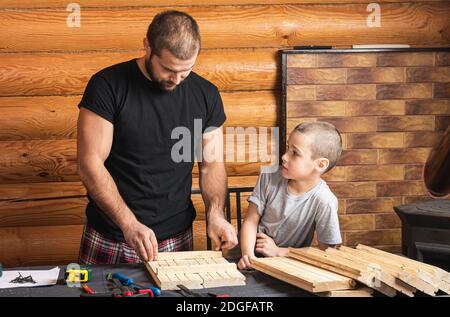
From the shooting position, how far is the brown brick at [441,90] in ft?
15.4

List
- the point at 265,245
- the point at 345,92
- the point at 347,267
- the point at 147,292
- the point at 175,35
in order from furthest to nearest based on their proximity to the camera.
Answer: the point at 345,92 < the point at 265,245 < the point at 175,35 < the point at 347,267 < the point at 147,292

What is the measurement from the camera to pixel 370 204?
15.6ft

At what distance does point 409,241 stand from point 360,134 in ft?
3.08

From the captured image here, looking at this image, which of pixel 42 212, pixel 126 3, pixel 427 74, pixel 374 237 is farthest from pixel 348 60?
pixel 42 212

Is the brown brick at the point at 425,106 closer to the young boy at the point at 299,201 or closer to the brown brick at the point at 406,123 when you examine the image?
the brown brick at the point at 406,123

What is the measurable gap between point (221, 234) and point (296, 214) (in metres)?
0.38

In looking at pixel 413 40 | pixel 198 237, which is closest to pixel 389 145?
pixel 413 40

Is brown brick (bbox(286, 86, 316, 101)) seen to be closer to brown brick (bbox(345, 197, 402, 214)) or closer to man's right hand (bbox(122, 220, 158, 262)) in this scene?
brown brick (bbox(345, 197, 402, 214))

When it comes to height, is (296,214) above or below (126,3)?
below

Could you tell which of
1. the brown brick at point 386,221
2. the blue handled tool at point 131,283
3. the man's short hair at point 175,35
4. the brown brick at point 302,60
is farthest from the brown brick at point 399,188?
the blue handled tool at point 131,283

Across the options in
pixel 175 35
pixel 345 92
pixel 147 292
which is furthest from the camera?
pixel 345 92

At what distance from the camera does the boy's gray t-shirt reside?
120 inches

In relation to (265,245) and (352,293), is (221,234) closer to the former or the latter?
(265,245)

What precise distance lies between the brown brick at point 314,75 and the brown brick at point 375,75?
0.26ft
